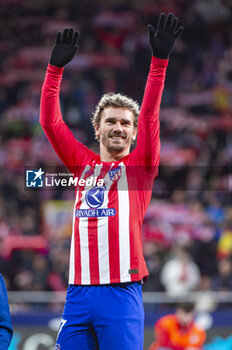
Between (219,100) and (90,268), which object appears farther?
(219,100)

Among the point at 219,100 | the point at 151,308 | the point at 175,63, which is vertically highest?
the point at 175,63

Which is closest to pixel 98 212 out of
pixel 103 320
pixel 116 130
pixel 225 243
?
pixel 116 130

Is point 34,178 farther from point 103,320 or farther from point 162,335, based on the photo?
point 162,335

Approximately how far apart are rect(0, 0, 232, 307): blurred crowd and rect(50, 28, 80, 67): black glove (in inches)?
217

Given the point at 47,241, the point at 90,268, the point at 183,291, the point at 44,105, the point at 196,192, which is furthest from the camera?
the point at 196,192

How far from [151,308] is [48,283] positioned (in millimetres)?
1678

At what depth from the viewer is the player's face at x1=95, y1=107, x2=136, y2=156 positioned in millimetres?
3668

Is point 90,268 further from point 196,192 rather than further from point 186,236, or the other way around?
point 196,192

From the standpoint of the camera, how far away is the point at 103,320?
342 cm

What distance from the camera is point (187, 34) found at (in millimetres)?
14789

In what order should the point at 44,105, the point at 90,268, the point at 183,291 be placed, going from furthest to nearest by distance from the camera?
the point at 183,291, the point at 44,105, the point at 90,268

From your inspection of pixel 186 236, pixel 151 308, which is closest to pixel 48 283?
pixel 151 308

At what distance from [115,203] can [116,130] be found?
1.39 feet

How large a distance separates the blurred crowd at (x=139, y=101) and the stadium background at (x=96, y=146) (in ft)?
0.07
